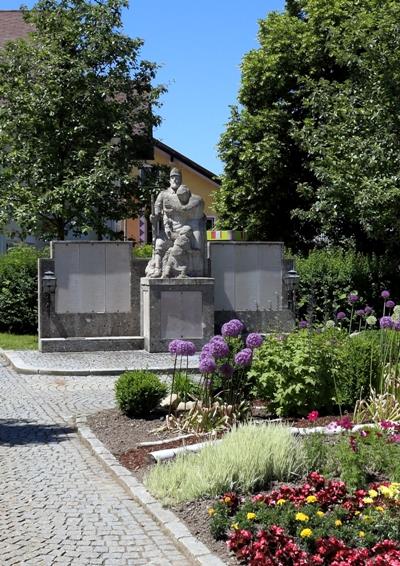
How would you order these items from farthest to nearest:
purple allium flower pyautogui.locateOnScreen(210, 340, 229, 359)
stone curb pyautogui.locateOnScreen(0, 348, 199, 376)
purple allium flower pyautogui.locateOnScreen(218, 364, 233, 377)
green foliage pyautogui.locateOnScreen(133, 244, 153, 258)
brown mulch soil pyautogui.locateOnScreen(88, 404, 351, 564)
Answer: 1. green foliage pyautogui.locateOnScreen(133, 244, 153, 258)
2. stone curb pyautogui.locateOnScreen(0, 348, 199, 376)
3. purple allium flower pyautogui.locateOnScreen(218, 364, 233, 377)
4. purple allium flower pyautogui.locateOnScreen(210, 340, 229, 359)
5. brown mulch soil pyautogui.locateOnScreen(88, 404, 351, 564)

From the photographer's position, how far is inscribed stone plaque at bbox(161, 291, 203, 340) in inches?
660

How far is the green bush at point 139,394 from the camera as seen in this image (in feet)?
31.4

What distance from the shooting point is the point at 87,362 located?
1530 cm

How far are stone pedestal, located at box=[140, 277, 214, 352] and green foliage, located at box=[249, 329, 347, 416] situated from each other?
7.42 metres

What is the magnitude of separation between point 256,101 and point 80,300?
47.2 feet

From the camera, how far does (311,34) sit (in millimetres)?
27656

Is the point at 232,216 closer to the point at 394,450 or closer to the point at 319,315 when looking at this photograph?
the point at 319,315

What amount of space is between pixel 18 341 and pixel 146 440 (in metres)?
11.4

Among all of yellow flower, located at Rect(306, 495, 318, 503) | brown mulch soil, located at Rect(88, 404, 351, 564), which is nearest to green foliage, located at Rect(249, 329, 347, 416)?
brown mulch soil, located at Rect(88, 404, 351, 564)

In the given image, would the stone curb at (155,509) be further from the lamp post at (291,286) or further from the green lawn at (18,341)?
the lamp post at (291,286)

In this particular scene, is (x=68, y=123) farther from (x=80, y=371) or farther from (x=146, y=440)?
(x=146, y=440)

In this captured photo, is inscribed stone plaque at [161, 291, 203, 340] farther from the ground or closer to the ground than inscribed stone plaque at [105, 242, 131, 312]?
closer to the ground

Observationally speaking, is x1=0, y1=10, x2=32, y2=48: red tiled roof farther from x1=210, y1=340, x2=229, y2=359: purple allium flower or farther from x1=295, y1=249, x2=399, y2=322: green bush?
x1=210, y1=340, x2=229, y2=359: purple allium flower

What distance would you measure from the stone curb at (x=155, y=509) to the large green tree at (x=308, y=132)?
494 inches
